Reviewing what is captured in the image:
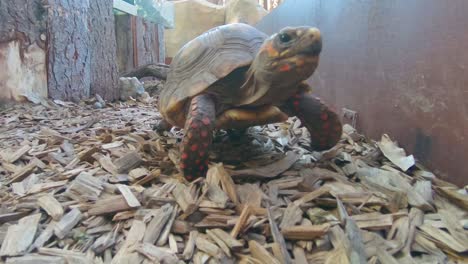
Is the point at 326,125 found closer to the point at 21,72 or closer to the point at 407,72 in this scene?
the point at 407,72

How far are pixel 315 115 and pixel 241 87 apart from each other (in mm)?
394

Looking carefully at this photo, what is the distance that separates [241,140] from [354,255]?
1.22 meters

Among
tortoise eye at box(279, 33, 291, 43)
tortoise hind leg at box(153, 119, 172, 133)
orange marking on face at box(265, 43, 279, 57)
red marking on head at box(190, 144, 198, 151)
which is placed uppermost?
tortoise eye at box(279, 33, 291, 43)

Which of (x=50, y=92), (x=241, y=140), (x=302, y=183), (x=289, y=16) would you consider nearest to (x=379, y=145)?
(x=302, y=183)

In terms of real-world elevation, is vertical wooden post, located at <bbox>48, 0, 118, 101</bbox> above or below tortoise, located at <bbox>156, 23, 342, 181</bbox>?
above

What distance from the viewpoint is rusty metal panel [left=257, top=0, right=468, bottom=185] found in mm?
1336

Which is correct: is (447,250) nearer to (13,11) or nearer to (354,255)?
(354,255)

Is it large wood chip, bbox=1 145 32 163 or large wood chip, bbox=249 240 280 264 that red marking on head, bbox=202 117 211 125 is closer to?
large wood chip, bbox=249 240 280 264

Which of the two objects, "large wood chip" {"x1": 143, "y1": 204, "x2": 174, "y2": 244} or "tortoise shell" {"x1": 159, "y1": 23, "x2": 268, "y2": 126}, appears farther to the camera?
"tortoise shell" {"x1": 159, "y1": 23, "x2": 268, "y2": 126}

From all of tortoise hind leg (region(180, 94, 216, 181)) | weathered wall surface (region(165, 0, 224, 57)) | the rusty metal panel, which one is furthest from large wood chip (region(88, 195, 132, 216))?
weathered wall surface (region(165, 0, 224, 57))

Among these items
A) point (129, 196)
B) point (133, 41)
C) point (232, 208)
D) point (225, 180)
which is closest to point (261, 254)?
point (232, 208)

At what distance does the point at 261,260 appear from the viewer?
0.92 meters

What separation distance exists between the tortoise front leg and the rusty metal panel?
0.36m

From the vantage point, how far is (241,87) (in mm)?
1583
